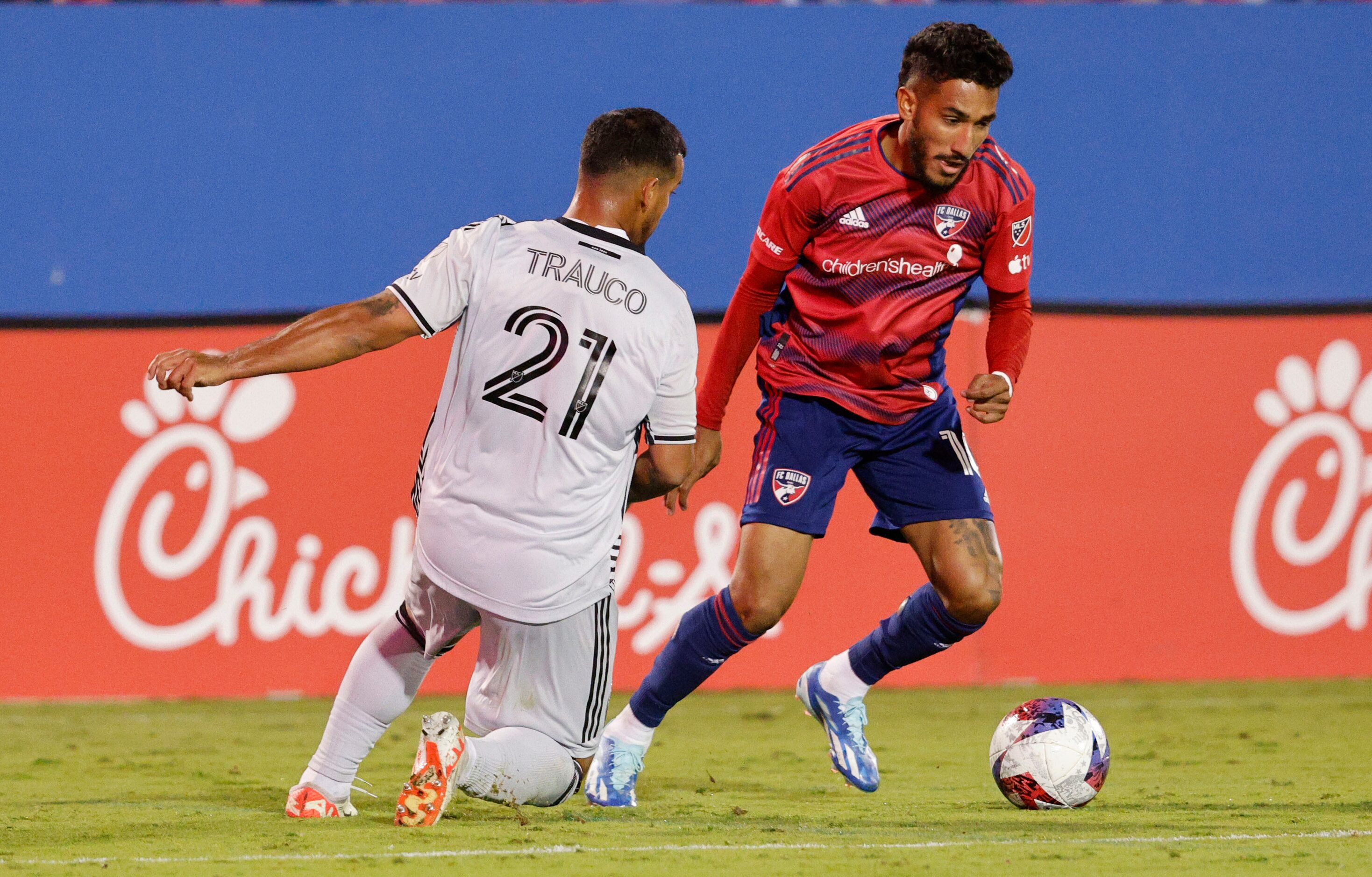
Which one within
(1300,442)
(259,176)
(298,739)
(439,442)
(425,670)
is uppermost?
(259,176)

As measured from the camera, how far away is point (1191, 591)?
782 centimetres

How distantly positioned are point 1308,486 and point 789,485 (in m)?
3.98

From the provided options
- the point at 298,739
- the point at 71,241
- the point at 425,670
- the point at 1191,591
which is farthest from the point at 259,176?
the point at 425,670

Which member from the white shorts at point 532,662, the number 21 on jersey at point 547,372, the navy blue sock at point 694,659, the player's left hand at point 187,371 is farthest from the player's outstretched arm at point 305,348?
the navy blue sock at point 694,659

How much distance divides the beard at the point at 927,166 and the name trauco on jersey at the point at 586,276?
40.5 inches

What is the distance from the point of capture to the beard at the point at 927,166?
4531 millimetres

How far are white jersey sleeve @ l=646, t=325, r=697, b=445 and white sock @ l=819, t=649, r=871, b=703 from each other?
42.8 inches

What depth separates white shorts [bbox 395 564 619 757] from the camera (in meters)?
4.07

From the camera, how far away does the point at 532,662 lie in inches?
161

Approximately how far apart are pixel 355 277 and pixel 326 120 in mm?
1153

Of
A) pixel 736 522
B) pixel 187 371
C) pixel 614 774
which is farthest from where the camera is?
pixel 736 522

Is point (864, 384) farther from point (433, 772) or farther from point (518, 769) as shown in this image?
point (433, 772)

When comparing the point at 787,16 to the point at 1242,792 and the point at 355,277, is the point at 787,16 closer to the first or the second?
the point at 355,277

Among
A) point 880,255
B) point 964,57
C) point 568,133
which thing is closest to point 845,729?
point 880,255
